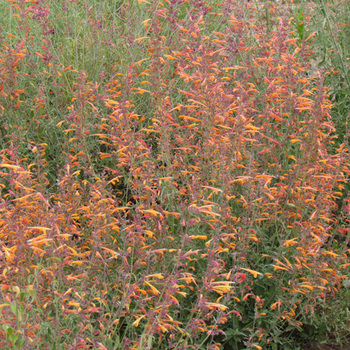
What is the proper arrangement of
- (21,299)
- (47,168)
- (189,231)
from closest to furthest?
(21,299) → (189,231) → (47,168)

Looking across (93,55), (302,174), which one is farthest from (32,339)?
(93,55)

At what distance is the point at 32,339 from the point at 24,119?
271 cm

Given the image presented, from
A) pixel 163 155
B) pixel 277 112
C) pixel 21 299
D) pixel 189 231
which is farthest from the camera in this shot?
pixel 277 112

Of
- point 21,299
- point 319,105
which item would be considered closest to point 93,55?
point 319,105

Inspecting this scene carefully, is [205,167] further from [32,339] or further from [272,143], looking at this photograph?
[32,339]

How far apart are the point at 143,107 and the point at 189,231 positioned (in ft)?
6.87

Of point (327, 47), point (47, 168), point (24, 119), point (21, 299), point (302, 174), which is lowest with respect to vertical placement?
point (47, 168)

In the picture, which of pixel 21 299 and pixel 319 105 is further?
pixel 319 105

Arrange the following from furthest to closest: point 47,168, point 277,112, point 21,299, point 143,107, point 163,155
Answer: point 143,107 → point 47,168 → point 277,112 → point 163,155 → point 21,299

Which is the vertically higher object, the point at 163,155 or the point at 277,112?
the point at 277,112

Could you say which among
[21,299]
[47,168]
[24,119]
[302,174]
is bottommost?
[47,168]

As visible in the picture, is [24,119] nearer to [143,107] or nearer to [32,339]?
[143,107]

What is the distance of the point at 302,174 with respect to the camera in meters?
2.86

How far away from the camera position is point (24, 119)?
427 centimetres
